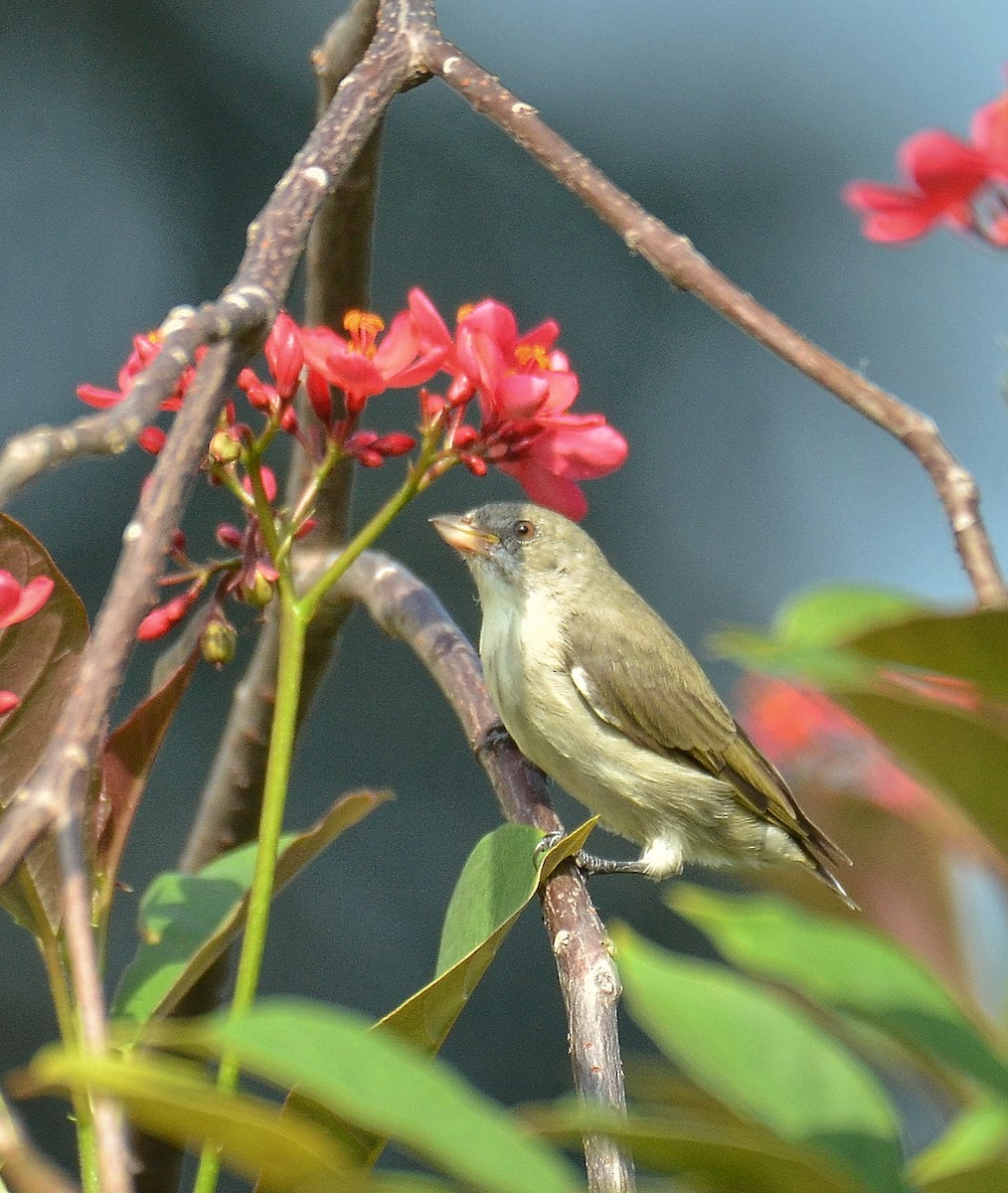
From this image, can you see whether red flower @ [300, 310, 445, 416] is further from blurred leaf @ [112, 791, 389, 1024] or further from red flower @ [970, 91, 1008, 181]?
red flower @ [970, 91, 1008, 181]

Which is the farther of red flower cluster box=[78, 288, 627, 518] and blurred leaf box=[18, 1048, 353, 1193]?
red flower cluster box=[78, 288, 627, 518]

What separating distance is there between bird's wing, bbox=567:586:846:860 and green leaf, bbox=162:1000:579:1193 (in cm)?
216

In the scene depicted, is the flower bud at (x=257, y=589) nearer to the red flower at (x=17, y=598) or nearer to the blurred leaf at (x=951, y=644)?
the red flower at (x=17, y=598)

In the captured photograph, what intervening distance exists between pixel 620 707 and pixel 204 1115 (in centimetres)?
221

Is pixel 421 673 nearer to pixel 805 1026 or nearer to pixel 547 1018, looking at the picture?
pixel 547 1018

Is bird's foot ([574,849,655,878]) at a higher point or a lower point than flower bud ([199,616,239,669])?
lower

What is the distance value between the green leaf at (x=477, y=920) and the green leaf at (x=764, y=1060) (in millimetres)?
514

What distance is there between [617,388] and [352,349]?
5.08 m

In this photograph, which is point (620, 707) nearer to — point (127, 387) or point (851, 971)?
point (127, 387)

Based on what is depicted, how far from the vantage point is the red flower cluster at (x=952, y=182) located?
0.82 meters

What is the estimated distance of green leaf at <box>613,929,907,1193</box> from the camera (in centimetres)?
44

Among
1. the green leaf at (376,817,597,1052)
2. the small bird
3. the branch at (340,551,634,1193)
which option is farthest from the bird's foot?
the green leaf at (376,817,597,1052)

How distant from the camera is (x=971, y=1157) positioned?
625mm

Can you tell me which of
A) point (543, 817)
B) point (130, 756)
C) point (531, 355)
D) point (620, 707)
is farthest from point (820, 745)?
point (130, 756)
